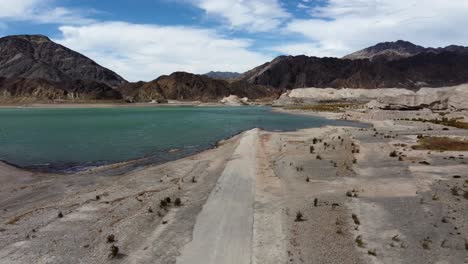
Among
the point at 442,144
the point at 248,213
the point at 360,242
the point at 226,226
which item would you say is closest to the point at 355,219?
the point at 360,242

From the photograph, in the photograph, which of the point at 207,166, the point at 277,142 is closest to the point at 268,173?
the point at 207,166

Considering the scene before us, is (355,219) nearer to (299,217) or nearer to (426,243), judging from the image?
(299,217)

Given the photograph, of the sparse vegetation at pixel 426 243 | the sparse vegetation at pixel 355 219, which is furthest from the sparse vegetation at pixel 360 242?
the sparse vegetation at pixel 426 243

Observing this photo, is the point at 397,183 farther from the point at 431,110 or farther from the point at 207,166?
the point at 431,110

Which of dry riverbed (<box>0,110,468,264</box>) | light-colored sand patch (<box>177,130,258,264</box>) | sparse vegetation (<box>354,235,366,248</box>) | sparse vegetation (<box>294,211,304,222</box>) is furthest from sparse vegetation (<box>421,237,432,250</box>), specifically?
light-colored sand patch (<box>177,130,258,264</box>)

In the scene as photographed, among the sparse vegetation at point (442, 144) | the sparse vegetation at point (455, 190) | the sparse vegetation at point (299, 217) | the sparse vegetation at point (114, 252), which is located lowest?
the sparse vegetation at point (114, 252)

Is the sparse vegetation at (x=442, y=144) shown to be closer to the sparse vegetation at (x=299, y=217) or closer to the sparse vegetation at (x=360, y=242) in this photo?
the sparse vegetation at (x=299, y=217)

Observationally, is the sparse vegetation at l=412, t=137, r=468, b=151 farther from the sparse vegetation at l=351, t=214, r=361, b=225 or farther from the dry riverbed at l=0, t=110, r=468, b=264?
the sparse vegetation at l=351, t=214, r=361, b=225

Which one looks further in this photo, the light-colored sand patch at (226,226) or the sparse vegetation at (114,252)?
the sparse vegetation at (114,252)
